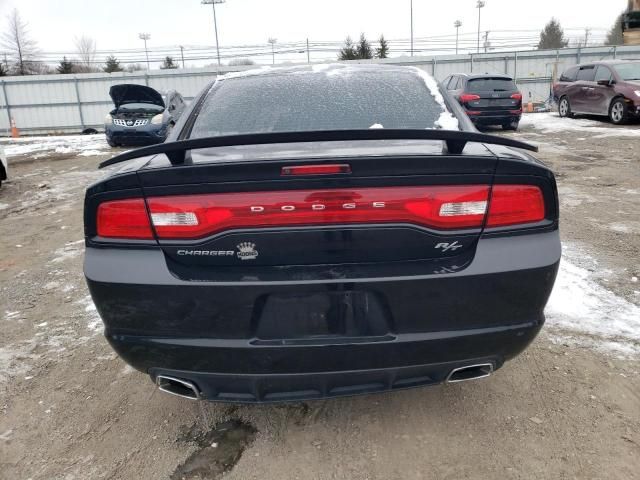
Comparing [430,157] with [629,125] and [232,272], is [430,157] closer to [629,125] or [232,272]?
[232,272]

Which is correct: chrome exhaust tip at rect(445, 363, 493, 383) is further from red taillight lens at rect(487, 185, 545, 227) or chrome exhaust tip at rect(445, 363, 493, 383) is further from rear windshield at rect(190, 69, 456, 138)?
rear windshield at rect(190, 69, 456, 138)

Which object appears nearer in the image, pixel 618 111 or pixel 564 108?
pixel 618 111

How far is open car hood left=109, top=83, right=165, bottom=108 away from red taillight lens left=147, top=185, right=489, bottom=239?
12632 mm

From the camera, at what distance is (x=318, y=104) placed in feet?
8.77

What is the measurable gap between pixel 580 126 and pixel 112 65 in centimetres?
4519

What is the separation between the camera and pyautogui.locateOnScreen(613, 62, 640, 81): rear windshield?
45.3ft

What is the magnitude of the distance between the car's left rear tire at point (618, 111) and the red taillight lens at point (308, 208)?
14346 millimetres

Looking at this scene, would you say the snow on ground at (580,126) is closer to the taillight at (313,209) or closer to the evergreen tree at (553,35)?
the taillight at (313,209)

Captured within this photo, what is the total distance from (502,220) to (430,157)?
379mm

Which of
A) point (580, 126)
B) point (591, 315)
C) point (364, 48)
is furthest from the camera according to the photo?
point (364, 48)

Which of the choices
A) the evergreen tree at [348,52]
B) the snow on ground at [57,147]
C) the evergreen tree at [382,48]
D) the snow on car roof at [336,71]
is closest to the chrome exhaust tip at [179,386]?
the snow on car roof at [336,71]

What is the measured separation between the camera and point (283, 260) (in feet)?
6.07

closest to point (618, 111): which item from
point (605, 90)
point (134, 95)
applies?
point (605, 90)

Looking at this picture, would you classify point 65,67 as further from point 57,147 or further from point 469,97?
point 469,97
